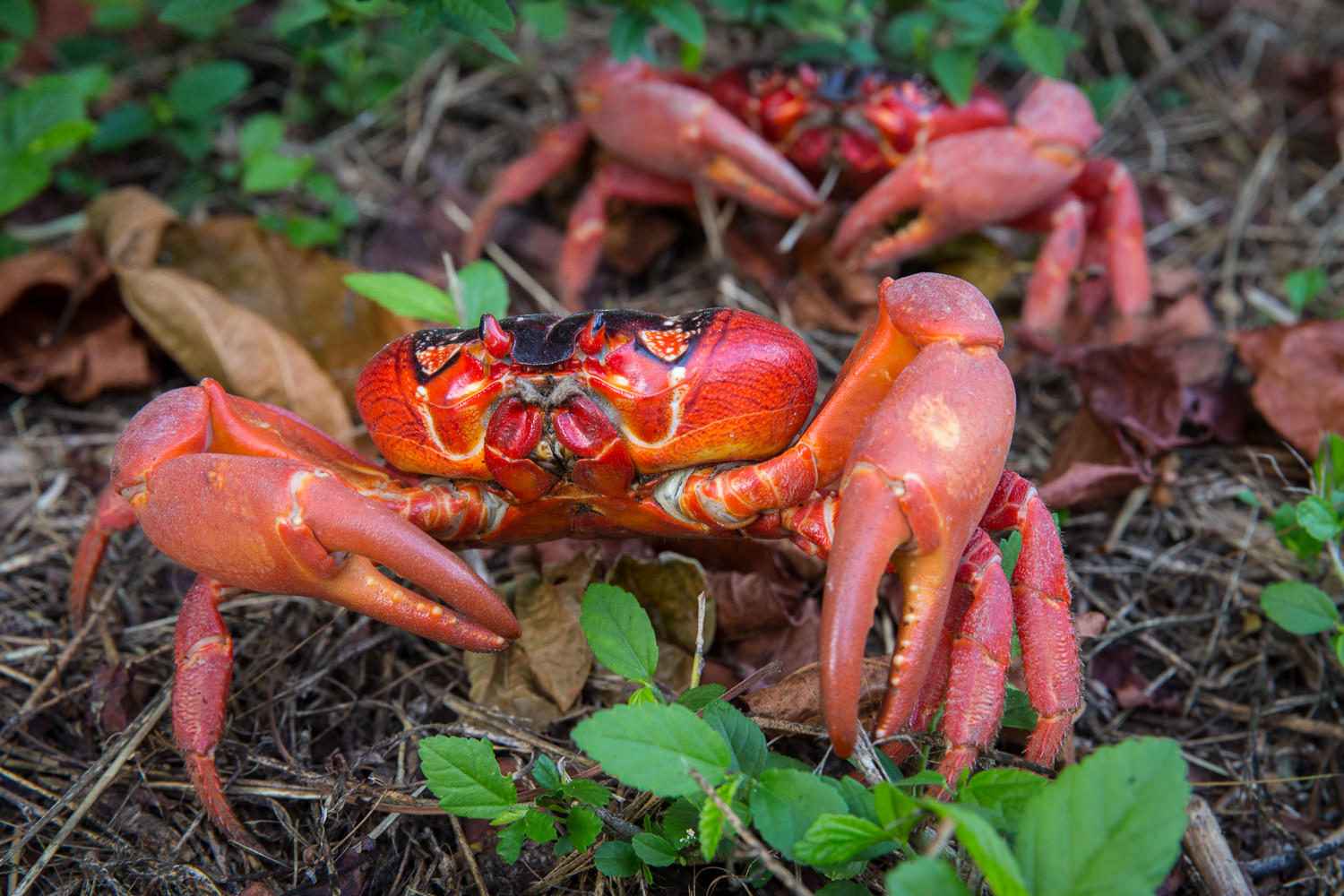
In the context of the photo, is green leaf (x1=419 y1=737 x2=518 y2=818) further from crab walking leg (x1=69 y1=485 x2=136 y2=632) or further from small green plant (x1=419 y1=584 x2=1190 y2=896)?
crab walking leg (x1=69 y1=485 x2=136 y2=632)

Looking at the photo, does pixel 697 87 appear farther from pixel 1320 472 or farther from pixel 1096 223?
pixel 1320 472

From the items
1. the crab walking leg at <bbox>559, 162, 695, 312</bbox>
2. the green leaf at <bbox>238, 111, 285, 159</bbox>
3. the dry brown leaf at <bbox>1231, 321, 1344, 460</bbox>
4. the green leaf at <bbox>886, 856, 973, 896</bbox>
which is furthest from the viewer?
the crab walking leg at <bbox>559, 162, 695, 312</bbox>

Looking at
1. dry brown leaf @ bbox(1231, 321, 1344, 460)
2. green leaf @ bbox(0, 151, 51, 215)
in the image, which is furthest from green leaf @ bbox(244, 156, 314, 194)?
dry brown leaf @ bbox(1231, 321, 1344, 460)

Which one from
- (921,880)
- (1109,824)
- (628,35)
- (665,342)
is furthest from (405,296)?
(1109,824)

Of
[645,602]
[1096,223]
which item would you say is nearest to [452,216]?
[645,602]

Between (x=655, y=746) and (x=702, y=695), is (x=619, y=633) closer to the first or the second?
(x=702, y=695)

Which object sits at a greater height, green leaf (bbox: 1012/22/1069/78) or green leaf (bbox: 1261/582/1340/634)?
green leaf (bbox: 1012/22/1069/78)

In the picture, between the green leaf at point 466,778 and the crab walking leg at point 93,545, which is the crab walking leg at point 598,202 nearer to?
the crab walking leg at point 93,545
